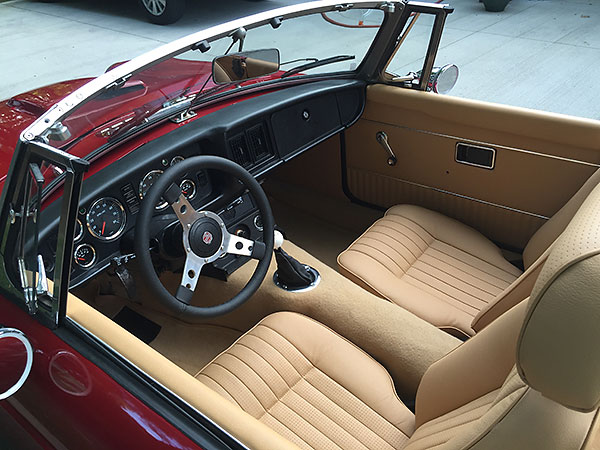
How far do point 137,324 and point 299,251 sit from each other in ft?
2.47

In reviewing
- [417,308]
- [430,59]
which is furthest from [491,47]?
[417,308]

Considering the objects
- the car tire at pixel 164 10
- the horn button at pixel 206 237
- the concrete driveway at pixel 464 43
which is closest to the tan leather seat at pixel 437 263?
the horn button at pixel 206 237

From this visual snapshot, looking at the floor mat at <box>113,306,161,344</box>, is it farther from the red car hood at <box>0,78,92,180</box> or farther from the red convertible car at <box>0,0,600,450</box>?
the red car hood at <box>0,78,92,180</box>

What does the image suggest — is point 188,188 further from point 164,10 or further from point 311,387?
point 164,10

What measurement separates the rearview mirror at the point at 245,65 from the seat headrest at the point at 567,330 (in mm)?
1503

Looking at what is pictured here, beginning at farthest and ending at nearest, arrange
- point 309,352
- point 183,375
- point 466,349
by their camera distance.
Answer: point 309,352, point 466,349, point 183,375

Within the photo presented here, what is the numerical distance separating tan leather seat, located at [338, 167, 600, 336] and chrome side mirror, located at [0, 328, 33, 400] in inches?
47.6

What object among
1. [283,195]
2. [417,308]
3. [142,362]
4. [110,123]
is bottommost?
[283,195]

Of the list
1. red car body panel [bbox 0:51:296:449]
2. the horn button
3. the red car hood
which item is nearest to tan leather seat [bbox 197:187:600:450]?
the horn button

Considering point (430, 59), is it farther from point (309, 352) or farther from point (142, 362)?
point (142, 362)

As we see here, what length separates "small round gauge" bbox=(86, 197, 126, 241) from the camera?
5.81ft

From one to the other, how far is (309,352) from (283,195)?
4.38 feet

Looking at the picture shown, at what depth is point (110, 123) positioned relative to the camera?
6.06 ft

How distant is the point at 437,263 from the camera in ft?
7.44
